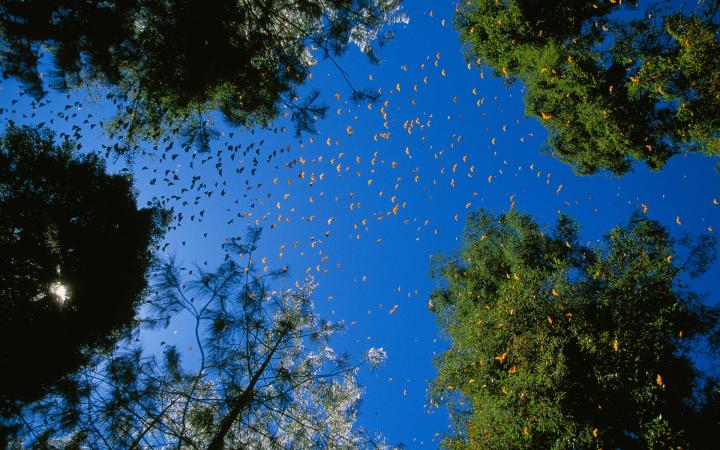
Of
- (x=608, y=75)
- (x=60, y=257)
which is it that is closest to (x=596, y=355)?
(x=608, y=75)

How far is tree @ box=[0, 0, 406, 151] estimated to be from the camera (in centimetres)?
373

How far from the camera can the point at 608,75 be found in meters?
9.41

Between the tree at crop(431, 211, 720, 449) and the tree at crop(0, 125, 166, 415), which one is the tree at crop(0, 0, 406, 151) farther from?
the tree at crop(431, 211, 720, 449)

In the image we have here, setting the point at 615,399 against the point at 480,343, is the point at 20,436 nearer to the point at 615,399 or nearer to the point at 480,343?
the point at 480,343

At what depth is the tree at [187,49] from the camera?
373 centimetres

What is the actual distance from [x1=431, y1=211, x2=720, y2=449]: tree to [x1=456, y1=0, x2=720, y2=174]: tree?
2.53 m

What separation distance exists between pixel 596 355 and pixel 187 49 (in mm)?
11002

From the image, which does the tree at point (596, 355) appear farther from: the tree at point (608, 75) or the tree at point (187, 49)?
the tree at point (187, 49)

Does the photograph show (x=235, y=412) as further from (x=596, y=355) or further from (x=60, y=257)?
(x=596, y=355)

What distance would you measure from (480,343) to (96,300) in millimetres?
11326

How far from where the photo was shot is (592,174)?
37.4 ft

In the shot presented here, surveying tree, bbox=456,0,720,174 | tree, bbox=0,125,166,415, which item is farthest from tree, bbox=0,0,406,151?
tree, bbox=456,0,720,174

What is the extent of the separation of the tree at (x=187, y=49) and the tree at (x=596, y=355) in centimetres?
783

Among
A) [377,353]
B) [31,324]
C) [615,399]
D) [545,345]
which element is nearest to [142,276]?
[31,324]
